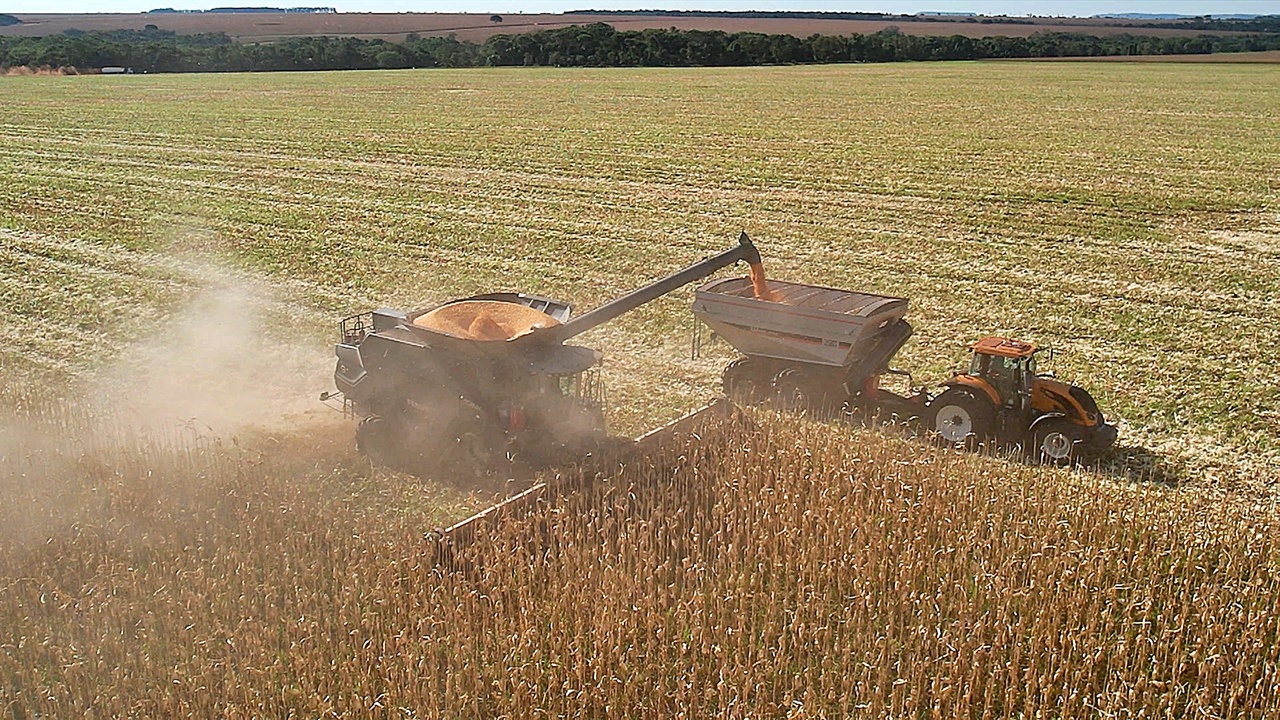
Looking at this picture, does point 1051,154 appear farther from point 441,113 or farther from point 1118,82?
point 1118,82

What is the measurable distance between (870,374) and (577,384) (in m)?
2.54

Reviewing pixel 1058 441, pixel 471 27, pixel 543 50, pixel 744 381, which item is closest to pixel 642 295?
pixel 744 381

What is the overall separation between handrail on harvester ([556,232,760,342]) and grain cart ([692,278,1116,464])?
0.38 m

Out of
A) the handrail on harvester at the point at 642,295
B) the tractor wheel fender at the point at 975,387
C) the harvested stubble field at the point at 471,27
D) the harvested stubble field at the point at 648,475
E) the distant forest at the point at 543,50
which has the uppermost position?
the harvested stubble field at the point at 471,27

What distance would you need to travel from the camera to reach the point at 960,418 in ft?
31.4

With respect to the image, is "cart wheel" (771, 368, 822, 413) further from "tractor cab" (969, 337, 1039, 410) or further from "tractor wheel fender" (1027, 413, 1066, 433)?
"tractor wheel fender" (1027, 413, 1066, 433)

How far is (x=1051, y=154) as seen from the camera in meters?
28.3

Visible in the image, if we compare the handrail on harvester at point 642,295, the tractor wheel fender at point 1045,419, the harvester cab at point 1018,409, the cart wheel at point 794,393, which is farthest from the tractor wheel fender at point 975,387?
the handrail on harvester at point 642,295

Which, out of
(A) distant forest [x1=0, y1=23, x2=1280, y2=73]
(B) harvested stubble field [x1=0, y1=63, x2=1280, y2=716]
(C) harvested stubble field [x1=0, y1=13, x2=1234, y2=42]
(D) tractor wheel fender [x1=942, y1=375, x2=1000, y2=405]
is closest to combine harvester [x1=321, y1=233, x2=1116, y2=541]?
(D) tractor wheel fender [x1=942, y1=375, x2=1000, y2=405]

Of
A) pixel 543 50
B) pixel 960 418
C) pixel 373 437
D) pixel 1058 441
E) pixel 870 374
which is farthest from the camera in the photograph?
pixel 543 50

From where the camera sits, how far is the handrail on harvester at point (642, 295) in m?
9.48

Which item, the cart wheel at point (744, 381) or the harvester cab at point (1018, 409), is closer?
the harvester cab at point (1018, 409)

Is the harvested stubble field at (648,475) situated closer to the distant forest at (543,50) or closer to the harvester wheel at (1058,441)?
the harvester wheel at (1058,441)

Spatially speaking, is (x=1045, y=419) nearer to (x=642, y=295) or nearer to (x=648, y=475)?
(x=648, y=475)
